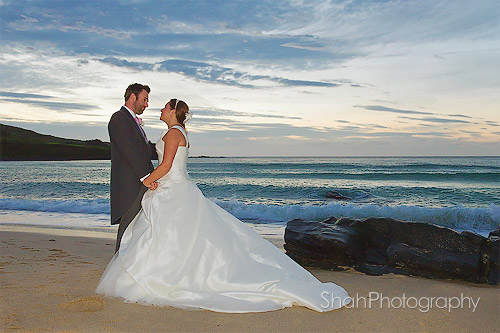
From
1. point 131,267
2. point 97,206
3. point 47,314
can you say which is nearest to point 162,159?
point 131,267

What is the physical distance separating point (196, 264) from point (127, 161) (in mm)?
1489

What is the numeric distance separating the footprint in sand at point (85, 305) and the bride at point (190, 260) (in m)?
0.18

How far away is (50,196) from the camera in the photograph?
66.9 feet

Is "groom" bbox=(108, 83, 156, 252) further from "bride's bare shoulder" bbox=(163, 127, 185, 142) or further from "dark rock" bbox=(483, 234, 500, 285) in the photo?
"dark rock" bbox=(483, 234, 500, 285)

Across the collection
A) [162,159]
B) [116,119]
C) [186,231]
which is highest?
[116,119]

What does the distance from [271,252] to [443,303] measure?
6.47ft

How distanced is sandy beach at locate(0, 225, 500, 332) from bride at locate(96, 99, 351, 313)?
144 mm

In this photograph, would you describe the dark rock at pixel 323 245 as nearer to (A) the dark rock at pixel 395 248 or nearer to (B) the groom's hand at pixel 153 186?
(A) the dark rock at pixel 395 248

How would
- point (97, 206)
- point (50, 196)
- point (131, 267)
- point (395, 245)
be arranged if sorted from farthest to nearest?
point (50, 196) < point (97, 206) < point (395, 245) < point (131, 267)

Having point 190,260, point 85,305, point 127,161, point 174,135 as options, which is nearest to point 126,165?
point 127,161

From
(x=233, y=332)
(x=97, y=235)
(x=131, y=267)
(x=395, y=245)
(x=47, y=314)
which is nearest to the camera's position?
(x=233, y=332)

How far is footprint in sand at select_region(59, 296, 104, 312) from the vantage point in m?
4.07

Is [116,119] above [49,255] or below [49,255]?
above

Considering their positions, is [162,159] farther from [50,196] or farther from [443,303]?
[50,196]
